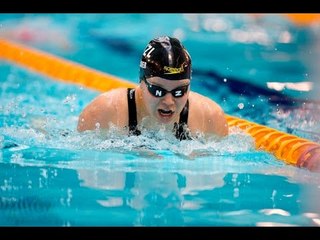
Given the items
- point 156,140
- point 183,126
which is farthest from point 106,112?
point 183,126

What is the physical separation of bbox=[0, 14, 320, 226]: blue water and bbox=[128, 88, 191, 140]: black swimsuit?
5 centimetres

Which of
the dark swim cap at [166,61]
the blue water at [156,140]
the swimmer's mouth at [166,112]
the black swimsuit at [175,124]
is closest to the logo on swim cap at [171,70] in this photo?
the dark swim cap at [166,61]

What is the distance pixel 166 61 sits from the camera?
3.56 m

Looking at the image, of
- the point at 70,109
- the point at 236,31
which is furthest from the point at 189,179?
the point at 236,31

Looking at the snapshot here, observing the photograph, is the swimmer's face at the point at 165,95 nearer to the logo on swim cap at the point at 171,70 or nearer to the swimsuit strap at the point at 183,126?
the logo on swim cap at the point at 171,70

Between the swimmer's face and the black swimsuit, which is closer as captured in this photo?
the swimmer's face

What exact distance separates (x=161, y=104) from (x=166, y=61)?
0.25 meters

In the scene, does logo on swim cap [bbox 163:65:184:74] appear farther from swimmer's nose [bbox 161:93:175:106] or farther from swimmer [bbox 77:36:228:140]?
swimmer's nose [bbox 161:93:175:106]

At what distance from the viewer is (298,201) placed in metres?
3.07

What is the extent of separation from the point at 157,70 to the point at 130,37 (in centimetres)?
232

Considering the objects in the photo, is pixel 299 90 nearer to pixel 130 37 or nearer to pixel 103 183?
pixel 130 37

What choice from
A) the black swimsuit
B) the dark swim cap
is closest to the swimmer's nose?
the dark swim cap

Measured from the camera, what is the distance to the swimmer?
357cm

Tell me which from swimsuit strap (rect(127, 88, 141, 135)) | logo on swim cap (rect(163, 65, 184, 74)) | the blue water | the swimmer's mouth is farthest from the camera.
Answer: swimsuit strap (rect(127, 88, 141, 135))
